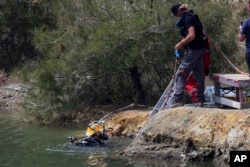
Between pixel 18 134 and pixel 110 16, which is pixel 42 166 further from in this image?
pixel 110 16

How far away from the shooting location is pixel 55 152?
414 inches

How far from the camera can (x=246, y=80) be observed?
10.1m

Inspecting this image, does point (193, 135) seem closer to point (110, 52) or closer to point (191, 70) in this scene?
point (191, 70)

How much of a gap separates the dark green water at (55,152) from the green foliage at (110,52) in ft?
3.85

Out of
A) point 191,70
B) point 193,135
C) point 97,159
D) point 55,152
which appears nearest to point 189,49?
point 191,70

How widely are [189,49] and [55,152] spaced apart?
8.94 feet

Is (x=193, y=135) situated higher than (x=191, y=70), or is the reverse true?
(x=191, y=70)

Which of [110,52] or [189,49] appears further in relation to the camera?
[110,52]

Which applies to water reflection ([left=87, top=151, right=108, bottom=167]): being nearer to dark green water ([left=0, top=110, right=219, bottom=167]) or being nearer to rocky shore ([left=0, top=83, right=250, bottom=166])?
dark green water ([left=0, top=110, right=219, bottom=167])

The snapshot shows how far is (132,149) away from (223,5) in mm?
5304

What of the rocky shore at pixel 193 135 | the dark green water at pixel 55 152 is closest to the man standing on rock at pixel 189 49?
the rocky shore at pixel 193 135

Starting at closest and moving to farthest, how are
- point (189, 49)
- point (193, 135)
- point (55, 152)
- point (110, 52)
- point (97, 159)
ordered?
point (193, 135) < point (97, 159) < point (189, 49) < point (55, 152) < point (110, 52)

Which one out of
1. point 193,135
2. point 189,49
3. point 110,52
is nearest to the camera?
point 193,135

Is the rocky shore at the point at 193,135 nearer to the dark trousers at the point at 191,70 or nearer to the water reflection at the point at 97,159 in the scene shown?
the water reflection at the point at 97,159
